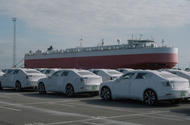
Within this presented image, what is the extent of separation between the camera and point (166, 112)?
1080 centimetres

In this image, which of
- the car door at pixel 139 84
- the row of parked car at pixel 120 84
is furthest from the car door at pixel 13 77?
the car door at pixel 139 84

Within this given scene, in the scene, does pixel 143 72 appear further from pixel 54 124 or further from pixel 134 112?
pixel 54 124

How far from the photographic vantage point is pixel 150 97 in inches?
500

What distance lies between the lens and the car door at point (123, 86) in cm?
1370

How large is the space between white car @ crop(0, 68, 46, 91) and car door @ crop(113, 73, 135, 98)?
7.50 m

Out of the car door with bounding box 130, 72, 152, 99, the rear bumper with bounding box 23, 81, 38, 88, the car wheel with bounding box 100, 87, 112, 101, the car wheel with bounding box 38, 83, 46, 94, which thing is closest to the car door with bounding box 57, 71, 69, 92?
the car wheel with bounding box 38, 83, 46, 94

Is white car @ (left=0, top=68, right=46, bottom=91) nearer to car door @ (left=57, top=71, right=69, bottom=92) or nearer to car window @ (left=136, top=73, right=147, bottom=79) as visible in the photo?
car door @ (left=57, top=71, right=69, bottom=92)

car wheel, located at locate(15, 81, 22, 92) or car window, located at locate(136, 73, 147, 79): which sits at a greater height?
car window, located at locate(136, 73, 147, 79)

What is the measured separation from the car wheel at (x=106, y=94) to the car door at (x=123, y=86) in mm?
455

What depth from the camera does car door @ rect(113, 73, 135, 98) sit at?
13.7 m

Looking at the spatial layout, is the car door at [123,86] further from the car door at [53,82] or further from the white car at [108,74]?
the white car at [108,74]

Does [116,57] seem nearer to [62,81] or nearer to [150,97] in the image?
[62,81]

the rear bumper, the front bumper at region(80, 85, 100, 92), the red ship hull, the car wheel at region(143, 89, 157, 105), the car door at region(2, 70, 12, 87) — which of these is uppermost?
the red ship hull

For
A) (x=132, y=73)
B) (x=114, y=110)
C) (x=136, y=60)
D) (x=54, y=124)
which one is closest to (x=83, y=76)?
(x=132, y=73)
